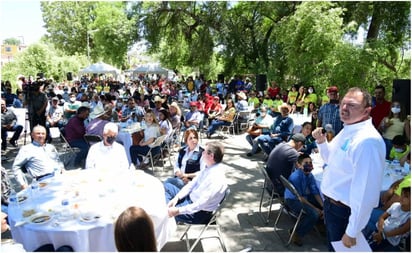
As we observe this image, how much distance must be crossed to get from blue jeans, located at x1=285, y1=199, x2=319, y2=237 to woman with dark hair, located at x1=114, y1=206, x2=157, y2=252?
2292 mm

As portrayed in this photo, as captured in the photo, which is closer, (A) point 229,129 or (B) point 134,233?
(B) point 134,233

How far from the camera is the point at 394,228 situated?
3.17 meters

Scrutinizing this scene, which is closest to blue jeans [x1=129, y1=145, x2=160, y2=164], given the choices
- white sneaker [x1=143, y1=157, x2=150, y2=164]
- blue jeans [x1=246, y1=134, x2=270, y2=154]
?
white sneaker [x1=143, y1=157, x2=150, y2=164]

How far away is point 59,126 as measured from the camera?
9000 mm

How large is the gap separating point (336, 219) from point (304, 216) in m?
1.30

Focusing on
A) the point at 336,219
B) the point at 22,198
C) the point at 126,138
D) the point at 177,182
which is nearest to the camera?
the point at 336,219

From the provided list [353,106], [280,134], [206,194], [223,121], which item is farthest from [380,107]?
[353,106]

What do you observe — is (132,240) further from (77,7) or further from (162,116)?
(77,7)

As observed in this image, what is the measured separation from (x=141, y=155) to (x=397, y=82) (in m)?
6.51

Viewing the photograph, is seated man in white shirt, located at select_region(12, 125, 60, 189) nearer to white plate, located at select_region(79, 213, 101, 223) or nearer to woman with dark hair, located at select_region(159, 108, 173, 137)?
white plate, located at select_region(79, 213, 101, 223)

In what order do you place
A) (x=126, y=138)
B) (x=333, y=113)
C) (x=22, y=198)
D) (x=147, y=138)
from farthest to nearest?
(x=126, y=138) < (x=147, y=138) < (x=333, y=113) < (x=22, y=198)

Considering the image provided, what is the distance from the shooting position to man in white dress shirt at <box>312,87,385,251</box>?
2117 mm

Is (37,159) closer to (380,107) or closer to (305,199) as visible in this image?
(305,199)

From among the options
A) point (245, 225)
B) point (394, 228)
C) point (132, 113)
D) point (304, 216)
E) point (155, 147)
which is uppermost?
point (132, 113)
